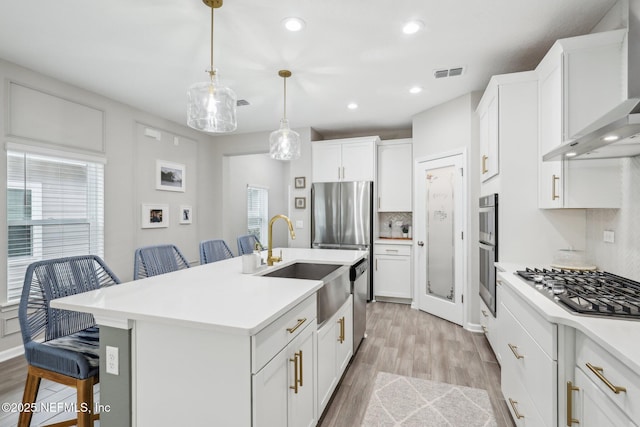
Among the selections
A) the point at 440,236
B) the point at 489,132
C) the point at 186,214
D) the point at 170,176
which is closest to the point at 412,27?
the point at 489,132

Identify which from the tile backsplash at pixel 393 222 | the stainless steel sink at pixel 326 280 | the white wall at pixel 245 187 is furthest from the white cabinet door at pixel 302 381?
the white wall at pixel 245 187

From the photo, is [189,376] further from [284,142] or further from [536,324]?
[284,142]

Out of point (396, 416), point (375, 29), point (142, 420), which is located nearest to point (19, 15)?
point (375, 29)

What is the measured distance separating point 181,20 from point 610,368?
2.96m

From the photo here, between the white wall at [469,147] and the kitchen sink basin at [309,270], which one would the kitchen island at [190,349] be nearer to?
the kitchen sink basin at [309,270]

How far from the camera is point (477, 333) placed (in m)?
3.28

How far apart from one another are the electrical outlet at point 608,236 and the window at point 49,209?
4745 mm

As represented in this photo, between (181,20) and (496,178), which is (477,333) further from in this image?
(181,20)

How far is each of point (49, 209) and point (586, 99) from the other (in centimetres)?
467

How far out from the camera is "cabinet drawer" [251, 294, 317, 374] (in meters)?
1.12

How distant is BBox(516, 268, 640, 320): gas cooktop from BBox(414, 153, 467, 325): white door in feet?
5.40

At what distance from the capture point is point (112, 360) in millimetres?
1295

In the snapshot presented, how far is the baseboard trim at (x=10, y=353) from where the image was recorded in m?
2.69

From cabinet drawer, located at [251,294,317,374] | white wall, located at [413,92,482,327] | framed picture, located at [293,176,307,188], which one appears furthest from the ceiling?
cabinet drawer, located at [251,294,317,374]
